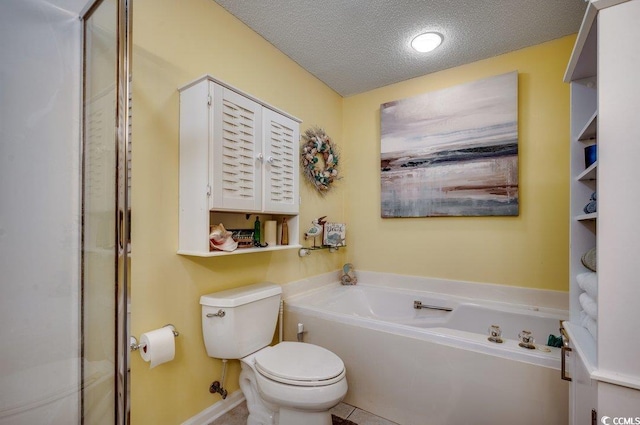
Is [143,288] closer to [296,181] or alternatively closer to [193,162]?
[193,162]

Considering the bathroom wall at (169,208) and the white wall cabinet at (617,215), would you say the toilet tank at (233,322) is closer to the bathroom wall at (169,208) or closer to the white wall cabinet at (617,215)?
the bathroom wall at (169,208)

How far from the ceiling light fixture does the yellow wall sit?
429 millimetres

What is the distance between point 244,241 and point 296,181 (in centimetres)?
55

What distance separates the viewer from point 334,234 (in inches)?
105

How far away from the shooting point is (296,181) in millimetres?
2002

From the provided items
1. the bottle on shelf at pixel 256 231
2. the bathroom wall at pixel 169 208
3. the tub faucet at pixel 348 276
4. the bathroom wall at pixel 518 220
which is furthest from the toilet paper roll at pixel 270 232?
the bathroom wall at pixel 518 220

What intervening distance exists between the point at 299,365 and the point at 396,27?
84.4 inches

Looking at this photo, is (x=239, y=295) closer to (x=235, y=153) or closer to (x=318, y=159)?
(x=235, y=153)

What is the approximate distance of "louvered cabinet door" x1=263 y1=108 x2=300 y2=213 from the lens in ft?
5.81

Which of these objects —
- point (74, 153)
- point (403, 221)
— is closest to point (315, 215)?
point (403, 221)

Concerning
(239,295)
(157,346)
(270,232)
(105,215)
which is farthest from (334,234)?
(105,215)

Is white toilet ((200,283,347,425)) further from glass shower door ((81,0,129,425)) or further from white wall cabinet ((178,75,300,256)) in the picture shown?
glass shower door ((81,0,129,425))

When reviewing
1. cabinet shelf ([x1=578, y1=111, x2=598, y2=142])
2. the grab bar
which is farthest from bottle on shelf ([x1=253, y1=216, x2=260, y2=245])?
cabinet shelf ([x1=578, y1=111, x2=598, y2=142])

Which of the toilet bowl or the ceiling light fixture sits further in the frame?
the ceiling light fixture
